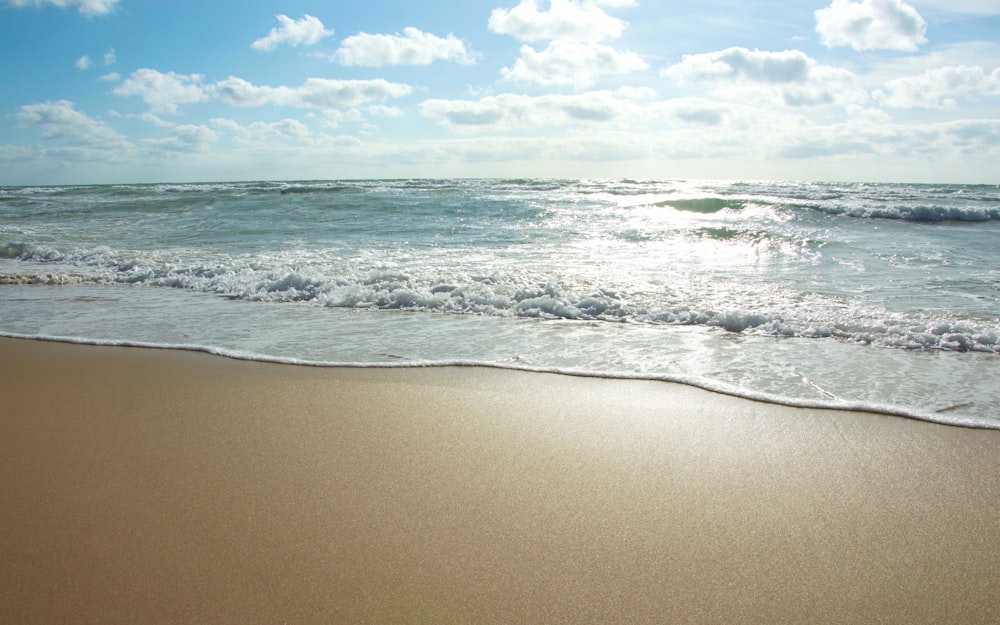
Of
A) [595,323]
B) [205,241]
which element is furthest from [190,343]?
[205,241]

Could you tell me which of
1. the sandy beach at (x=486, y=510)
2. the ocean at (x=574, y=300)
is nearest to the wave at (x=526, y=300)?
the ocean at (x=574, y=300)

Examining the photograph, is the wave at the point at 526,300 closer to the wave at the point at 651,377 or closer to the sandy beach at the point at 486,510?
the wave at the point at 651,377

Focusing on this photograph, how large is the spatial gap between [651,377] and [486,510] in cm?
209

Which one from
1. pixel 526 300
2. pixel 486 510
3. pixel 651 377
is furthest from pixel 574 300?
pixel 486 510

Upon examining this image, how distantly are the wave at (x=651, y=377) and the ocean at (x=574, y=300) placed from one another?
21 mm

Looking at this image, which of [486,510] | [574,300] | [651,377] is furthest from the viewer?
[574,300]

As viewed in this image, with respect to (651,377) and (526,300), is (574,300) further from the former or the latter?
(651,377)

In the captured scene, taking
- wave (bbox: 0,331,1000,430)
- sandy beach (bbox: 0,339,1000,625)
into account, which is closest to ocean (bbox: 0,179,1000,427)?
wave (bbox: 0,331,1000,430)

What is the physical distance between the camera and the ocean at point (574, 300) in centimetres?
455

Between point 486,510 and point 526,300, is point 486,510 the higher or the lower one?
the lower one

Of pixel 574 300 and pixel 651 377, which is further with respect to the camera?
pixel 574 300

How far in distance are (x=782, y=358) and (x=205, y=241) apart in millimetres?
12836

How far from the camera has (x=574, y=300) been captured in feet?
21.8

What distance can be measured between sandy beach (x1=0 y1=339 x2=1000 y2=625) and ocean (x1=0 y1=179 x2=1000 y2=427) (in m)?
0.83
